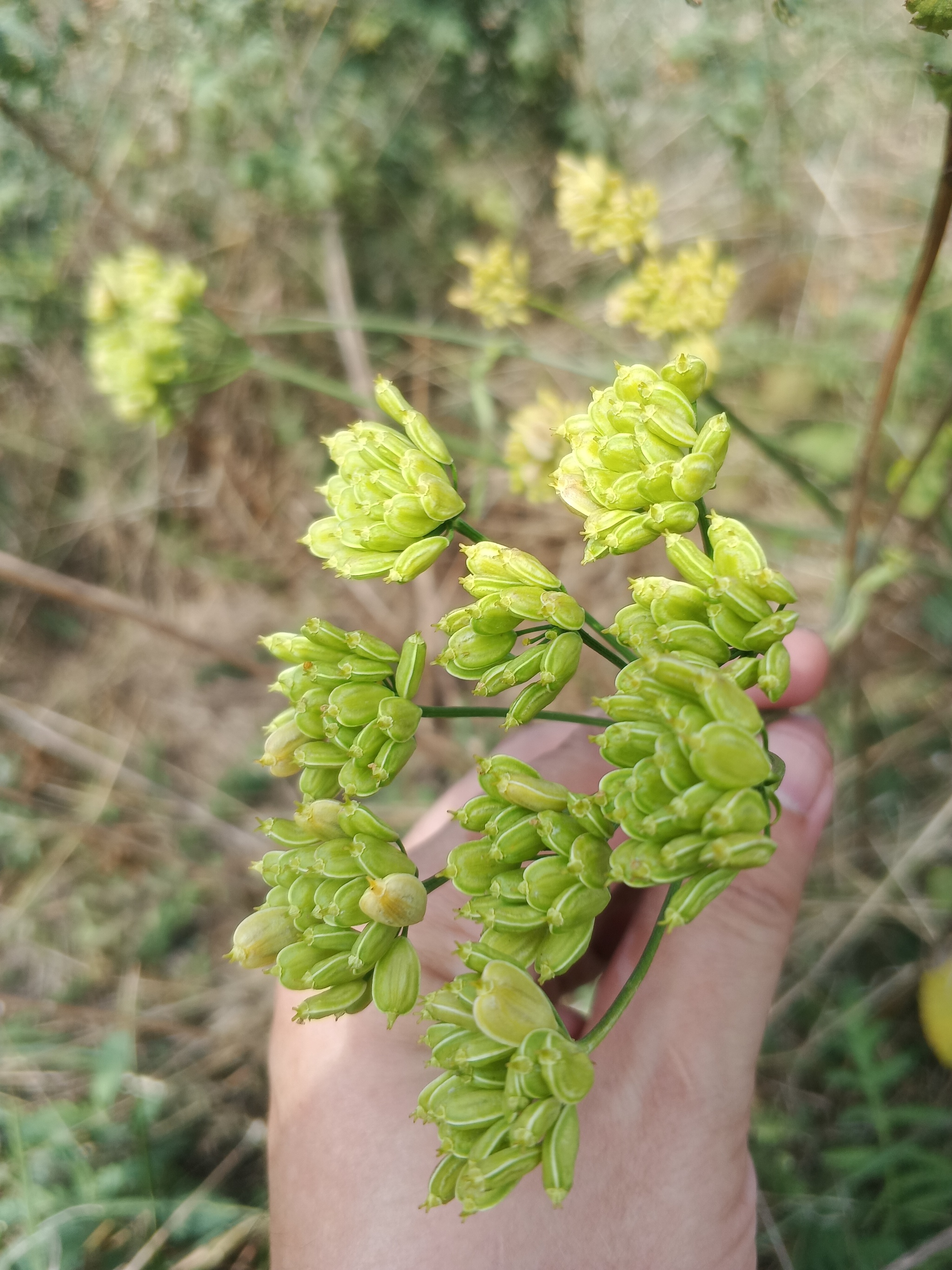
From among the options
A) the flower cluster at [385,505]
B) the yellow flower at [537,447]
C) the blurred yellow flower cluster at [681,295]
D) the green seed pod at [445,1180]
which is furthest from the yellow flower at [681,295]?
the green seed pod at [445,1180]

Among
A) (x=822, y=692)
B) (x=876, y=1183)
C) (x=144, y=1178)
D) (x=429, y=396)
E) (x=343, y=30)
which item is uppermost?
(x=343, y=30)

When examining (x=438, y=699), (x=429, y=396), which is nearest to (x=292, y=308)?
(x=429, y=396)

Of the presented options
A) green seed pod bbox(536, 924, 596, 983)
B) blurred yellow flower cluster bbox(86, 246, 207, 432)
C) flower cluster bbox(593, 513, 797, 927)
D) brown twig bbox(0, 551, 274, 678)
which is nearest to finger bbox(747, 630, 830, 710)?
flower cluster bbox(593, 513, 797, 927)

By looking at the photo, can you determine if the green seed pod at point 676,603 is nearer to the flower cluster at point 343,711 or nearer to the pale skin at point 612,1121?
the flower cluster at point 343,711

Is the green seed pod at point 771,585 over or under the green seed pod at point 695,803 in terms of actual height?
over

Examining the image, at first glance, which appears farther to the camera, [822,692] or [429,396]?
[429,396]

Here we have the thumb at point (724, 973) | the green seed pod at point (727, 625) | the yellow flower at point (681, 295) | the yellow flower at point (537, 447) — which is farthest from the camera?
the yellow flower at point (537, 447)

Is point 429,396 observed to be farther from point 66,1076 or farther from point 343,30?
point 66,1076
